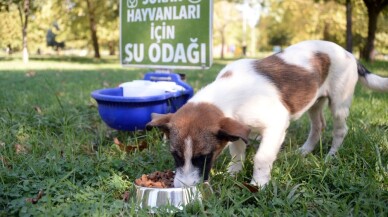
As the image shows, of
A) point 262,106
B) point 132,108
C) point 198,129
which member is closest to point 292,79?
point 262,106

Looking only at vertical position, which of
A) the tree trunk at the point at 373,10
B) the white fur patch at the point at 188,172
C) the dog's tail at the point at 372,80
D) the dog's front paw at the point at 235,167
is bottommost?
the dog's front paw at the point at 235,167

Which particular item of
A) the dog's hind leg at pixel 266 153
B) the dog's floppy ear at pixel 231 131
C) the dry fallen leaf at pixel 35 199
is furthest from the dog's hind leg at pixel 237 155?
the dry fallen leaf at pixel 35 199

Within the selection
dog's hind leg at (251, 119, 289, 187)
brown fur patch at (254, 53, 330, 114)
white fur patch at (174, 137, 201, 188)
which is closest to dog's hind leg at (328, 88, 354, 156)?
brown fur patch at (254, 53, 330, 114)

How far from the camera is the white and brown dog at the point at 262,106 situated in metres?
2.88

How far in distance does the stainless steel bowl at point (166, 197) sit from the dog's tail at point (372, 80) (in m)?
2.53

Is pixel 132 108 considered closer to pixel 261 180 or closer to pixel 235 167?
pixel 235 167

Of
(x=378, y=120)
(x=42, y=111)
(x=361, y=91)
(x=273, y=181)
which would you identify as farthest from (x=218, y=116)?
(x=361, y=91)

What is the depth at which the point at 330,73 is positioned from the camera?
13.6 feet

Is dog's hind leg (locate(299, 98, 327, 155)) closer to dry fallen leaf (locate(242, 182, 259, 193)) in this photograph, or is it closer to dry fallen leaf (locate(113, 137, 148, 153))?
dry fallen leaf (locate(242, 182, 259, 193))

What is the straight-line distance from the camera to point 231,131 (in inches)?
111

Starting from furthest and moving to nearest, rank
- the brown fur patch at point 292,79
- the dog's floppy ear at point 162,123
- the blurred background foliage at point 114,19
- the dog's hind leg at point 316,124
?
the blurred background foliage at point 114,19
the dog's hind leg at point 316,124
the brown fur patch at point 292,79
the dog's floppy ear at point 162,123

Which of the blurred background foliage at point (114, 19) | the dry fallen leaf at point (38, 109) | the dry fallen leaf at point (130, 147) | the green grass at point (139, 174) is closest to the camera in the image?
the green grass at point (139, 174)

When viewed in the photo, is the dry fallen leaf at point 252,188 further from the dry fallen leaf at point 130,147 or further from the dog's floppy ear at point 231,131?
the dry fallen leaf at point 130,147

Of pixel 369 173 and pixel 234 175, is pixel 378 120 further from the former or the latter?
pixel 234 175
